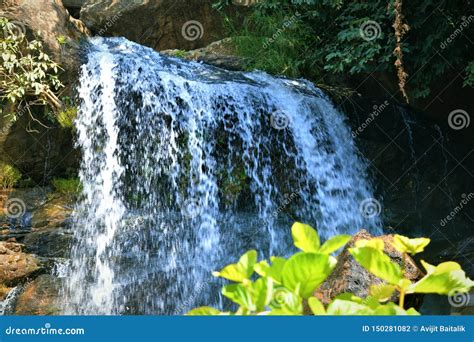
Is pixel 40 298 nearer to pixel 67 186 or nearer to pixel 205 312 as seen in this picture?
pixel 67 186

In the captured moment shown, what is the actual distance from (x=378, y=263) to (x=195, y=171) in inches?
226

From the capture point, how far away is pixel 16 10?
6.98 meters

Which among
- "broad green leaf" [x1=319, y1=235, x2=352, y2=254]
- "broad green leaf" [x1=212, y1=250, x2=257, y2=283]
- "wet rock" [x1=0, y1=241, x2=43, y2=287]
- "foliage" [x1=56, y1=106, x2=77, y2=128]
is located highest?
"broad green leaf" [x1=319, y1=235, x2=352, y2=254]

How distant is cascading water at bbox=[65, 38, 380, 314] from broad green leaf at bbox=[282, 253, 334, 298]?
4.74m

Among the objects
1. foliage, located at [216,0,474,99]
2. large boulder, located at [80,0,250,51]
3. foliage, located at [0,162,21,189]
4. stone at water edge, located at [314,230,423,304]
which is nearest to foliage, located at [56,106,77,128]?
foliage, located at [0,162,21,189]

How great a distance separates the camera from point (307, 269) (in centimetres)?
95

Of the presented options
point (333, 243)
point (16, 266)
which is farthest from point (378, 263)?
point (16, 266)

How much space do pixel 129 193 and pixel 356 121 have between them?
3.33 meters

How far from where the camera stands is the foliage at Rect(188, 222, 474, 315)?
3.09ft

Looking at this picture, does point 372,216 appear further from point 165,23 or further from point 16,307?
point 165,23

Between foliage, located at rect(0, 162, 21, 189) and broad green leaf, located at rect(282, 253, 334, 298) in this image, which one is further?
foliage, located at rect(0, 162, 21, 189)

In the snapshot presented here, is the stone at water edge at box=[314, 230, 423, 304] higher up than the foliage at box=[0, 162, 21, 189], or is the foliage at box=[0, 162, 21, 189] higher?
the stone at water edge at box=[314, 230, 423, 304]

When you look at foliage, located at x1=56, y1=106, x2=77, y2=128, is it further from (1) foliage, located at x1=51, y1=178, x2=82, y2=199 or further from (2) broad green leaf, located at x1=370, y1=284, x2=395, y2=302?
(2) broad green leaf, located at x1=370, y1=284, x2=395, y2=302

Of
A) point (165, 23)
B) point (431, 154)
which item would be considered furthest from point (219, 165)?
point (165, 23)
